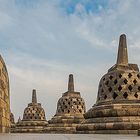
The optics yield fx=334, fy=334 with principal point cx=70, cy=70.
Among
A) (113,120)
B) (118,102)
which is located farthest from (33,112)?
(113,120)

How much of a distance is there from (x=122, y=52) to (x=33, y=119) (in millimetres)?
20887

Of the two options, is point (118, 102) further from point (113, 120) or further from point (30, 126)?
point (30, 126)

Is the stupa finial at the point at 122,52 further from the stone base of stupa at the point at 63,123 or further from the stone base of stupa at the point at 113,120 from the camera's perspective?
the stone base of stupa at the point at 63,123

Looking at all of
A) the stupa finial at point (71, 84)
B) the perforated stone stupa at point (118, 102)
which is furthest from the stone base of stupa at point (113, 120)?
the stupa finial at point (71, 84)

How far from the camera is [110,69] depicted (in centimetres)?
1616

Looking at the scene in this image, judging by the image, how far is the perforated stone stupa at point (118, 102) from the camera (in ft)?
42.7

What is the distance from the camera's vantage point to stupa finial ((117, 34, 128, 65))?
52.2 feet

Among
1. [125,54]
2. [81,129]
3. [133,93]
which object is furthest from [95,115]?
[125,54]

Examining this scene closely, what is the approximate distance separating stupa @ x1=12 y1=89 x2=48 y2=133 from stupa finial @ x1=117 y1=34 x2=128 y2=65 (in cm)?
1933

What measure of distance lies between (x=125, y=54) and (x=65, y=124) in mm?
11895

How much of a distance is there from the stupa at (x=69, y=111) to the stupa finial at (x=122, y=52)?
11.1 meters

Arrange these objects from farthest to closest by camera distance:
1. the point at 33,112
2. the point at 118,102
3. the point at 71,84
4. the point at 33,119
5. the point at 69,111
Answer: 1. the point at 33,112
2. the point at 33,119
3. the point at 71,84
4. the point at 69,111
5. the point at 118,102

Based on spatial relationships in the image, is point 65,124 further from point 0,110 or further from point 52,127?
point 0,110

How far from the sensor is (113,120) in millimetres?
13391
